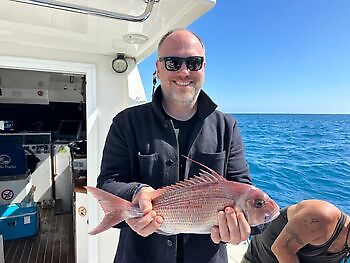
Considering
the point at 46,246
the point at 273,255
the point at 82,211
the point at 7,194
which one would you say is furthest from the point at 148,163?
the point at 7,194

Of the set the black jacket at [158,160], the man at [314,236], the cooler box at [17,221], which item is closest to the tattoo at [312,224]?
the man at [314,236]

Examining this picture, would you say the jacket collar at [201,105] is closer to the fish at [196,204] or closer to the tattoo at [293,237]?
the fish at [196,204]

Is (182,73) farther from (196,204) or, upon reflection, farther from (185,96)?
(196,204)

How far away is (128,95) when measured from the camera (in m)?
2.46

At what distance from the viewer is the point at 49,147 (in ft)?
17.1

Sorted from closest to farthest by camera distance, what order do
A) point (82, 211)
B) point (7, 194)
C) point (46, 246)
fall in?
1. point (82, 211)
2. point (46, 246)
3. point (7, 194)

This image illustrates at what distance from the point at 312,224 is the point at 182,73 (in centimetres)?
136

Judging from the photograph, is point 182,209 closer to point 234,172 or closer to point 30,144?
point 234,172

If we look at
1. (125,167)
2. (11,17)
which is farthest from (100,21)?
(125,167)

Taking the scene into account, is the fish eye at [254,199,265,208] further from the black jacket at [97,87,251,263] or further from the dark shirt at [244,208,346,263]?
the dark shirt at [244,208,346,263]

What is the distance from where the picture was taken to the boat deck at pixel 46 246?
3096 mm

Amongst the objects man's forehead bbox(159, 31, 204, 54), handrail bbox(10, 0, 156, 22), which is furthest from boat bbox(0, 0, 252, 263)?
man's forehead bbox(159, 31, 204, 54)

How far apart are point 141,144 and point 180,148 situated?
16 centimetres

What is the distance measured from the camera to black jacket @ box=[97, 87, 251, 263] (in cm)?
110
